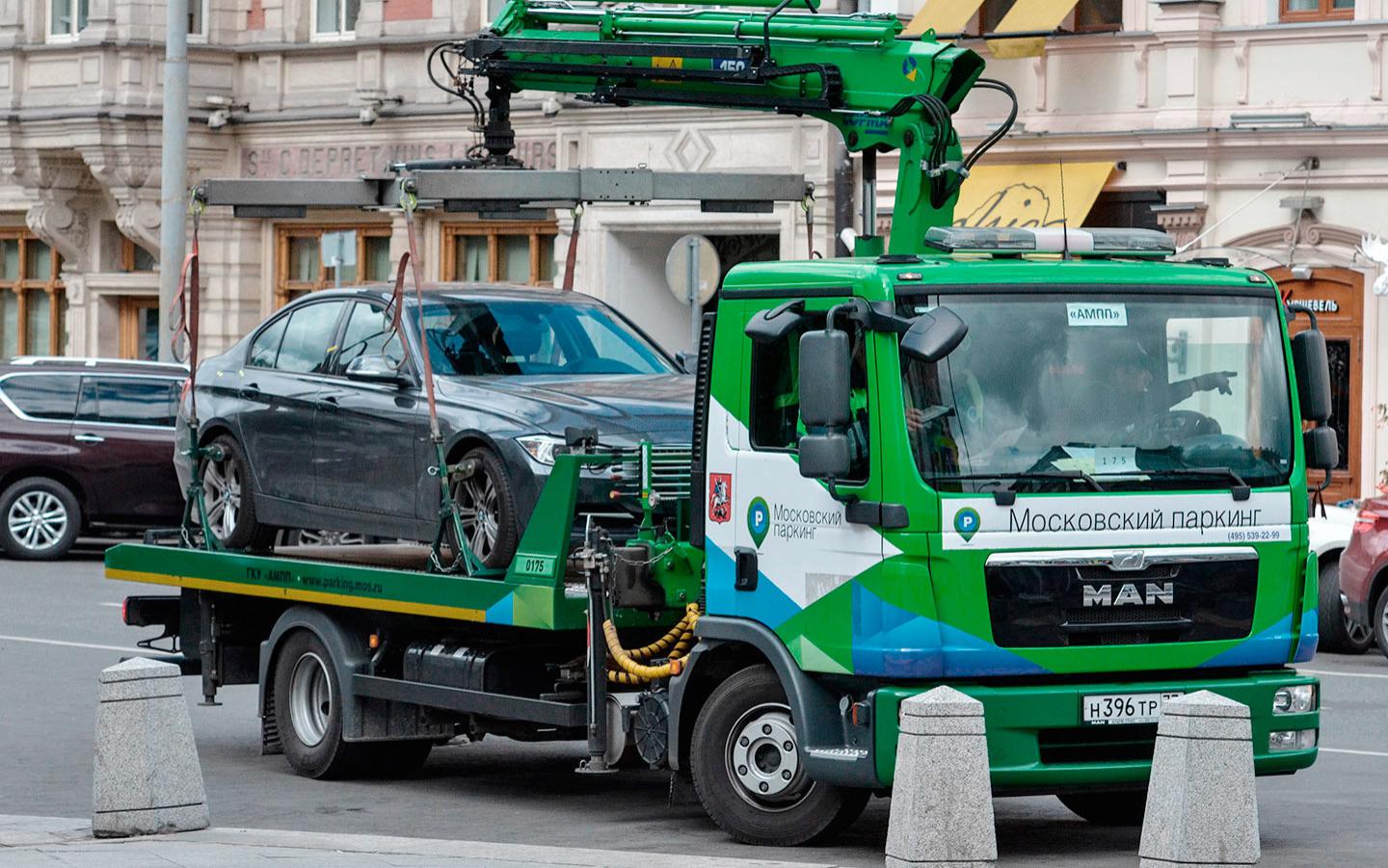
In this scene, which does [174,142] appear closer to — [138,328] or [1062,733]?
[138,328]

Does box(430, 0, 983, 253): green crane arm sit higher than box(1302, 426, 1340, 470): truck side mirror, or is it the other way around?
box(430, 0, 983, 253): green crane arm

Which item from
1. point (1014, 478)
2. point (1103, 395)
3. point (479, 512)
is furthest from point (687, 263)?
point (1014, 478)

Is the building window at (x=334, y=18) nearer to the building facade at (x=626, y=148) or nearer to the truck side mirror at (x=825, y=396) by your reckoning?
the building facade at (x=626, y=148)

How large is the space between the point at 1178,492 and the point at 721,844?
2.29m

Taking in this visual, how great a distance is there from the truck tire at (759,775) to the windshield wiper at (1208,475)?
5.35 feet

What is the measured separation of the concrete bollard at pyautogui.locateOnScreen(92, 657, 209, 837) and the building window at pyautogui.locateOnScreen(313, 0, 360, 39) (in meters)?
24.6

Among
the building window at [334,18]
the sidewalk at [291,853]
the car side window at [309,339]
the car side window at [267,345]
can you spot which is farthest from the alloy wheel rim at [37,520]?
the sidewalk at [291,853]

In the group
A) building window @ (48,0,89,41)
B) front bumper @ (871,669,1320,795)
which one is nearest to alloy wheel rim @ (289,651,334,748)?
front bumper @ (871,669,1320,795)

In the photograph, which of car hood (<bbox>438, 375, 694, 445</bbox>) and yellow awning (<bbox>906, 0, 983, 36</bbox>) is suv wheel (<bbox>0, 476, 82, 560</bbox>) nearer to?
yellow awning (<bbox>906, 0, 983, 36</bbox>)

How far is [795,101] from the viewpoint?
466 inches

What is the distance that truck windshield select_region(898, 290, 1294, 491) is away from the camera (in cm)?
957

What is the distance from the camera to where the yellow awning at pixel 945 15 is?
89.5 ft

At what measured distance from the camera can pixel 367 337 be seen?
13055 mm

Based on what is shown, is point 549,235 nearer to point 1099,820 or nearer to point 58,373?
point 58,373
